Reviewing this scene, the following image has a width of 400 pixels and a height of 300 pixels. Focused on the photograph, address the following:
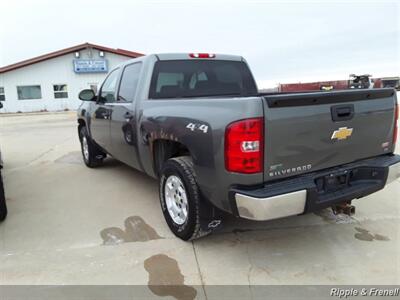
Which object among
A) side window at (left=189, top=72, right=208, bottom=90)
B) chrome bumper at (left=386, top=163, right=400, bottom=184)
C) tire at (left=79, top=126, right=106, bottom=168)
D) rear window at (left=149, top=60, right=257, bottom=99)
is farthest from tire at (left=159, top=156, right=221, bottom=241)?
tire at (left=79, top=126, right=106, bottom=168)

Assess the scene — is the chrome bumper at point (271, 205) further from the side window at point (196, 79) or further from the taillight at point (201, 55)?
the taillight at point (201, 55)

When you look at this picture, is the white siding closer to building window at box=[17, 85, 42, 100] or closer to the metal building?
the metal building

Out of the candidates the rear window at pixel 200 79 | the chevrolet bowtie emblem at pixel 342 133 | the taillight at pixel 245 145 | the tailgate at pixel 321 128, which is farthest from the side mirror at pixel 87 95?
the chevrolet bowtie emblem at pixel 342 133

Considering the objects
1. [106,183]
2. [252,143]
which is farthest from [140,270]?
[106,183]

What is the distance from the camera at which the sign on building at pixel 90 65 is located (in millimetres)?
26625

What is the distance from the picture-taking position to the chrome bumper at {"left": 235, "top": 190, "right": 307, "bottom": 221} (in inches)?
97.5

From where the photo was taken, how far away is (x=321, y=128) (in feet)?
8.91

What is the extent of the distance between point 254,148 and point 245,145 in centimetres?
7

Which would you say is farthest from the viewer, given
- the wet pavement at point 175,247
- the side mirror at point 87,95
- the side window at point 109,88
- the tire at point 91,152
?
the tire at point 91,152

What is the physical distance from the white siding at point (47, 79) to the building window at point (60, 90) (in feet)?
0.78

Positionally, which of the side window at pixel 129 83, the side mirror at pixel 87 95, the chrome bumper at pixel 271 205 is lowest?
the chrome bumper at pixel 271 205

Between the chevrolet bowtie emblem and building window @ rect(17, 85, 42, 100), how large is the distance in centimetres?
2842

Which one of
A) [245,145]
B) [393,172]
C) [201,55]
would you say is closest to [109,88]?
[201,55]

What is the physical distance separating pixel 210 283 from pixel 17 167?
5604 mm
